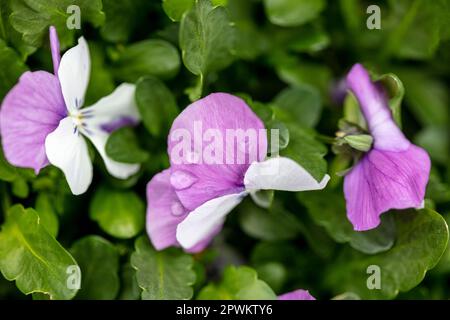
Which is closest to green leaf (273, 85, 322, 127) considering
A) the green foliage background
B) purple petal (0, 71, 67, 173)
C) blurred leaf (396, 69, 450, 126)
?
the green foliage background

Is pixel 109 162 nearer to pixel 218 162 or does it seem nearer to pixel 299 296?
pixel 218 162

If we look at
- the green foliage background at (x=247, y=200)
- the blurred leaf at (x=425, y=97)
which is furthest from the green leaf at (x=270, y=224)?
the blurred leaf at (x=425, y=97)

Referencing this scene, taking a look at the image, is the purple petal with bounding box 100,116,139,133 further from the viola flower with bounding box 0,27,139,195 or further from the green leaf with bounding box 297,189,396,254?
the green leaf with bounding box 297,189,396,254

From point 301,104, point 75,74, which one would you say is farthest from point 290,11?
point 75,74

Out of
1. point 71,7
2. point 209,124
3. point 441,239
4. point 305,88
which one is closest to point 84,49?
point 71,7

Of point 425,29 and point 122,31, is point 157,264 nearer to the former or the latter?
point 122,31

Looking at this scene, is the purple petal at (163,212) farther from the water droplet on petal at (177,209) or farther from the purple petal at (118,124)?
the purple petal at (118,124)
